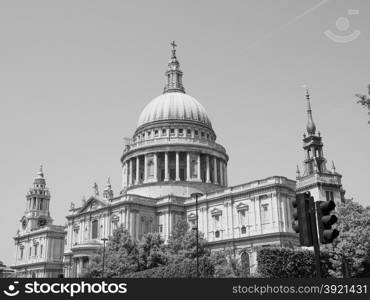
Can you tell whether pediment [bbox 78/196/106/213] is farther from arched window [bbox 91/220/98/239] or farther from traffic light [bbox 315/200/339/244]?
traffic light [bbox 315/200/339/244]

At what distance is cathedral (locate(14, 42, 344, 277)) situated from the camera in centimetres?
7731

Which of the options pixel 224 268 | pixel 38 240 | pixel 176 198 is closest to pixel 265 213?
pixel 176 198

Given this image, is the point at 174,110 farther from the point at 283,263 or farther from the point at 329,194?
the point at 283,263

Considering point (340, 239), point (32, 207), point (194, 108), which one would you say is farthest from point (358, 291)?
point (32, 207)

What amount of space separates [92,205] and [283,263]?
181ft

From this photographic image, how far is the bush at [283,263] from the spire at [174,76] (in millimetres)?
73651

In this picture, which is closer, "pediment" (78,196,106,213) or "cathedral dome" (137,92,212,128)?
"pediment" (78,196,106,213)

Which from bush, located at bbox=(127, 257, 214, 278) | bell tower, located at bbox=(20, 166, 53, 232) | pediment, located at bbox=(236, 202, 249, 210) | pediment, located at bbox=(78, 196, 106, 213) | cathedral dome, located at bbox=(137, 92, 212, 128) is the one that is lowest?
bush, located at bbox=(127, 257, 214, 278)

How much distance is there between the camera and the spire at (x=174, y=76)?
393ft

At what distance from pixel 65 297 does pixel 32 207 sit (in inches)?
4855

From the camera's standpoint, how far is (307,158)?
81.7 meters

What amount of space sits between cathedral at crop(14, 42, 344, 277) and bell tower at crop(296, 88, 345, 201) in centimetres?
17

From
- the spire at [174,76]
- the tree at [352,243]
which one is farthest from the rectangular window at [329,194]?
the spire at [174,76]

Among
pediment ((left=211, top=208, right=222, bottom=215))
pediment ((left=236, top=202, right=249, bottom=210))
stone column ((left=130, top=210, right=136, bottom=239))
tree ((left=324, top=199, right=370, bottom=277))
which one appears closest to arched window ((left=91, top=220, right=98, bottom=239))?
stone column ((left=130, top=210, right=136, bottom=239))
